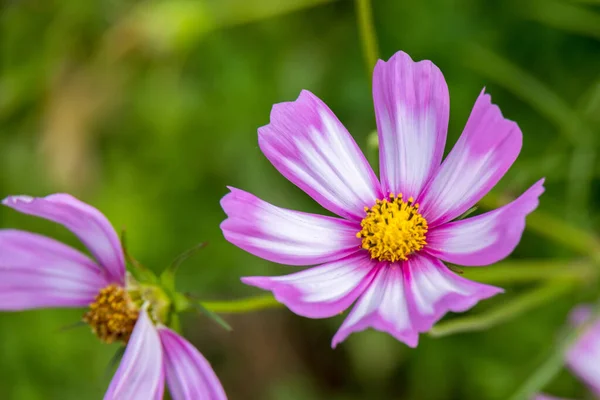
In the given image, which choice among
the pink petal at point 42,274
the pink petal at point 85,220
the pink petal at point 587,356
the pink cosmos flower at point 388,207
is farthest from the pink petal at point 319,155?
the pink petal at point 587,356

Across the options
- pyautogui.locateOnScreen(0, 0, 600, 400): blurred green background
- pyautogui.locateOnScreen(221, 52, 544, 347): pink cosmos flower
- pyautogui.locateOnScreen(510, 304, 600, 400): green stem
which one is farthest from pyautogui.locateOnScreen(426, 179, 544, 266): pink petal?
pyautogui.locateOnScreen(0, 0, 600, 400): blurred green background

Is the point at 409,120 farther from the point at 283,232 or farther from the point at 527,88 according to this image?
the point at 527,88

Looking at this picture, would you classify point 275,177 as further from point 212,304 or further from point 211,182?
point 212,304

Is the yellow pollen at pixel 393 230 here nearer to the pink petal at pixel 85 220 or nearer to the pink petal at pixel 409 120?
the pink petal at pixel 409 120

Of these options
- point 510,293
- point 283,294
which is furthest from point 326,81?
point 283,294

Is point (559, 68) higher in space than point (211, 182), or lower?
higher

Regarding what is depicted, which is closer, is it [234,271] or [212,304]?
[212,304]

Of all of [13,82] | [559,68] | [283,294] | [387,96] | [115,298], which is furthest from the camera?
[13,82]
